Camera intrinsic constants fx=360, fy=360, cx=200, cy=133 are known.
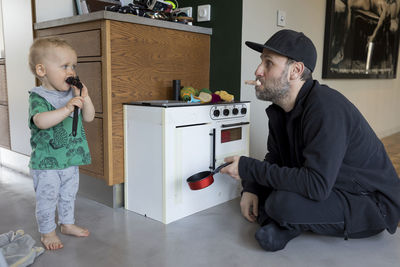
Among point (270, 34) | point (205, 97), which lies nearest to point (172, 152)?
point (205, 97)

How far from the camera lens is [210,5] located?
98.5 inches

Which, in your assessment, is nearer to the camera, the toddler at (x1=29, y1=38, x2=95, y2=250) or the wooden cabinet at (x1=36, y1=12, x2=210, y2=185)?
the toddler at (x1=29, y1=38, x2=95, y2=250)

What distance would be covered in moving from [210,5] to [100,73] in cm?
101

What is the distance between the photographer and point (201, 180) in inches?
69.1

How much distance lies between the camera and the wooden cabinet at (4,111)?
2811 millimetres

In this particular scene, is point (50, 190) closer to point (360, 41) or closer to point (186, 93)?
point (186, 93)

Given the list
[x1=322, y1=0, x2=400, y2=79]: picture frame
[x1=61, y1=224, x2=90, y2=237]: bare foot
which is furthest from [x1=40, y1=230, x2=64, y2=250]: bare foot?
[x1=322, y1=0, x2=400, y2=79]: picture frame

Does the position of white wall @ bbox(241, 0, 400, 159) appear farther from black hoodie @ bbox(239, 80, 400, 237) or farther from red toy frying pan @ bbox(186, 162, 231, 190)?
black hoodie @ bbox(239, 80, 400, 237)

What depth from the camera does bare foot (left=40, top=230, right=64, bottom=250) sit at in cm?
152

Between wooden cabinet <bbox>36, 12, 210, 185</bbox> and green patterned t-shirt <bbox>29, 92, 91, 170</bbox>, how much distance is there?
1.15ft

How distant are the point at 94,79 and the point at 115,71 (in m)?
0.14

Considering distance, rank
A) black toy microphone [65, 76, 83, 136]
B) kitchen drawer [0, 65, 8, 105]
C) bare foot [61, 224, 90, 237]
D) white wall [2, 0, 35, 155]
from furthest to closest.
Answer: kitchen drawer [0, 65, 8, 105], white wall [2, 0, 35, 155], bare foot [61, 224, 90, 237], black toy microphone [65, 76, 83, 136]

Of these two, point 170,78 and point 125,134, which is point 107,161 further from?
point 170,78

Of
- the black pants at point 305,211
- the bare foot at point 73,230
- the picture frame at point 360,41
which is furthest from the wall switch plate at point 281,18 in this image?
the bare foot at point 73,230
